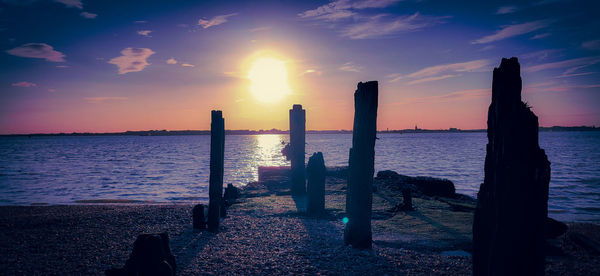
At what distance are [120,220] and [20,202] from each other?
10006mm

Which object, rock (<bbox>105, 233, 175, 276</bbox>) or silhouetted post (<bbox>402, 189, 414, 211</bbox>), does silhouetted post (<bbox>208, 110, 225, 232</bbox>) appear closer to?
rock (<bbox>105, 233, 175, 276</bbox>)

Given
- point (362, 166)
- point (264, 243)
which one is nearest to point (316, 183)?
point (264, 243)

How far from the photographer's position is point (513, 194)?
3666 millimetres

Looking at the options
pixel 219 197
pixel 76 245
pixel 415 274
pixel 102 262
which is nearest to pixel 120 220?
pixel 76 245

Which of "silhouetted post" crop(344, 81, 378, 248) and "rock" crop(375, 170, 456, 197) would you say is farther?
"rock" crop(375, 170, 456, 197)

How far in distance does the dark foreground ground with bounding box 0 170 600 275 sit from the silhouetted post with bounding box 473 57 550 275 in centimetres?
282

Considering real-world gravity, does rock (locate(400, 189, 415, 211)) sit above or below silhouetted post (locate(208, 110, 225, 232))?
below

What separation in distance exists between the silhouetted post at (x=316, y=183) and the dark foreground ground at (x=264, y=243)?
49 cm

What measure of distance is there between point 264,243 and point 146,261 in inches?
150

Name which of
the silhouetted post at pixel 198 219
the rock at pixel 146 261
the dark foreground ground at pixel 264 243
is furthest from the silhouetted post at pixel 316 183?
the rock at pixel 146 261

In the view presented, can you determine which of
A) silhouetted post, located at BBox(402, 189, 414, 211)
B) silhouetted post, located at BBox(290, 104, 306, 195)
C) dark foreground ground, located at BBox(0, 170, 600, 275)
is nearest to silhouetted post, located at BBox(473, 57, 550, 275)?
dark foreground ground, located at BBox(0, 170, 600, 275)

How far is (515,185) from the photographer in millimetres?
3654

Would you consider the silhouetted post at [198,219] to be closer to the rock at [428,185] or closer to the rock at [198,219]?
the rock at [198,219]

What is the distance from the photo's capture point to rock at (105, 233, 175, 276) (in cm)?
487
